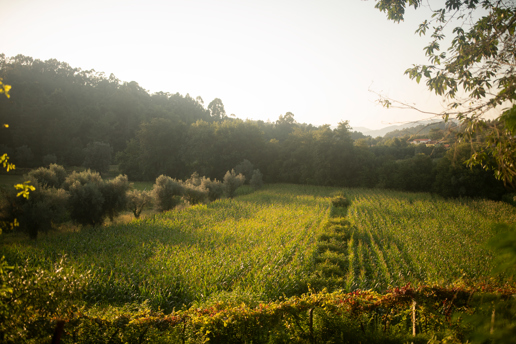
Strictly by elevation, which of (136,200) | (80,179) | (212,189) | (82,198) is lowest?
(136,200)

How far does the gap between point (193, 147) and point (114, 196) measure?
28.3 metres

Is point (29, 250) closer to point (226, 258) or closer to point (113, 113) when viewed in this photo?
point (226, 258)

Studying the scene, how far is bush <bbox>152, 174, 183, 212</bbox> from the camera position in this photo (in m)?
24.9

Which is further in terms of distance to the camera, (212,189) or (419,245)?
(212,189)

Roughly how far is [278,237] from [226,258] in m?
4.28

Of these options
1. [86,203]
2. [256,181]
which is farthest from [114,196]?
[256,181]

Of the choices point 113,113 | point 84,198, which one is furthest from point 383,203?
point 113,113

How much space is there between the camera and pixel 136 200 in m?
22.8

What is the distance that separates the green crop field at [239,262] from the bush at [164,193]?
16.4 feet

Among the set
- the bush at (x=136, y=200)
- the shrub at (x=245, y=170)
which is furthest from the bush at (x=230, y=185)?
the bush at (x=136, y=200)

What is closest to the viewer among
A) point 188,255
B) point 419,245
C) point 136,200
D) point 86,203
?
point 188,255

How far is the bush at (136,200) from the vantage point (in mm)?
22188

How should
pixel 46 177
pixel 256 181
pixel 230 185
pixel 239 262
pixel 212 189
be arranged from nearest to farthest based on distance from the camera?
1. pixel 239 262
2. pixel 46 177
3. pixel 212 189
4. pixel 230 185
5. pixel 256 181

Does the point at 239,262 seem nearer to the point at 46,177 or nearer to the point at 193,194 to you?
the point at 193,194
